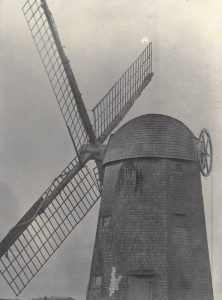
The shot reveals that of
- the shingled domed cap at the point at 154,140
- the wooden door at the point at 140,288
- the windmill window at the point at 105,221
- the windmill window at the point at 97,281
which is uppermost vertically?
the shingled domed cap at the point at 154,140

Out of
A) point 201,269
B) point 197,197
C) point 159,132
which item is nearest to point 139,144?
point 159,132

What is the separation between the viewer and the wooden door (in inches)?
678

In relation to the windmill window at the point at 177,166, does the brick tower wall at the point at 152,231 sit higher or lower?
lower

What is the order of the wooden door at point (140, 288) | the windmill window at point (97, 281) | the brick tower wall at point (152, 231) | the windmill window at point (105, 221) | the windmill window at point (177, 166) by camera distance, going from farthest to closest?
the windmill window at point (105, 221) → the windmill window at point (177, 166) → the windmill window at point (97, 281) → the brick tower wall at point (152, 231) → the wooden door at point (140, 288)

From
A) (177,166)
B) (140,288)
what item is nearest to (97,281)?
(140,288)

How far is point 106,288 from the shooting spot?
17.8 meters

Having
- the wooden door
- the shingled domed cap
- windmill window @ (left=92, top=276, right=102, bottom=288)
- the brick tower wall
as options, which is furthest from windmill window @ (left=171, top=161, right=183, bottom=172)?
windmill window @ (left=92, top=276, right=102, bottom=288)

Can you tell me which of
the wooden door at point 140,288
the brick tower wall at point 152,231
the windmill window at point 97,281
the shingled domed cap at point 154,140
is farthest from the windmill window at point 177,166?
the windmill window at point 97,281

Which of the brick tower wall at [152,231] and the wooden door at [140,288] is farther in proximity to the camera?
the brick tower wall at [152,231]

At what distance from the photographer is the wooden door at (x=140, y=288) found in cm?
1722

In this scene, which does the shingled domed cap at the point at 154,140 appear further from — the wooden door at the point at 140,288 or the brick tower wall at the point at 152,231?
the wooden door at the point at 140,288

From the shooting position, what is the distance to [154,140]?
18281mm

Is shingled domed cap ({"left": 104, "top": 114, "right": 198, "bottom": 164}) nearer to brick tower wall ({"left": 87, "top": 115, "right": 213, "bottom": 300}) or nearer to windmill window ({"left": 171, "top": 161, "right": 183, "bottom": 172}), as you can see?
brick tower wall ({"left": 87, "top": 115, "right": 213, "bottom": 300})

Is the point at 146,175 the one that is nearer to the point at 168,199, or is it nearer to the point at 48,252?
the point at 168,199
